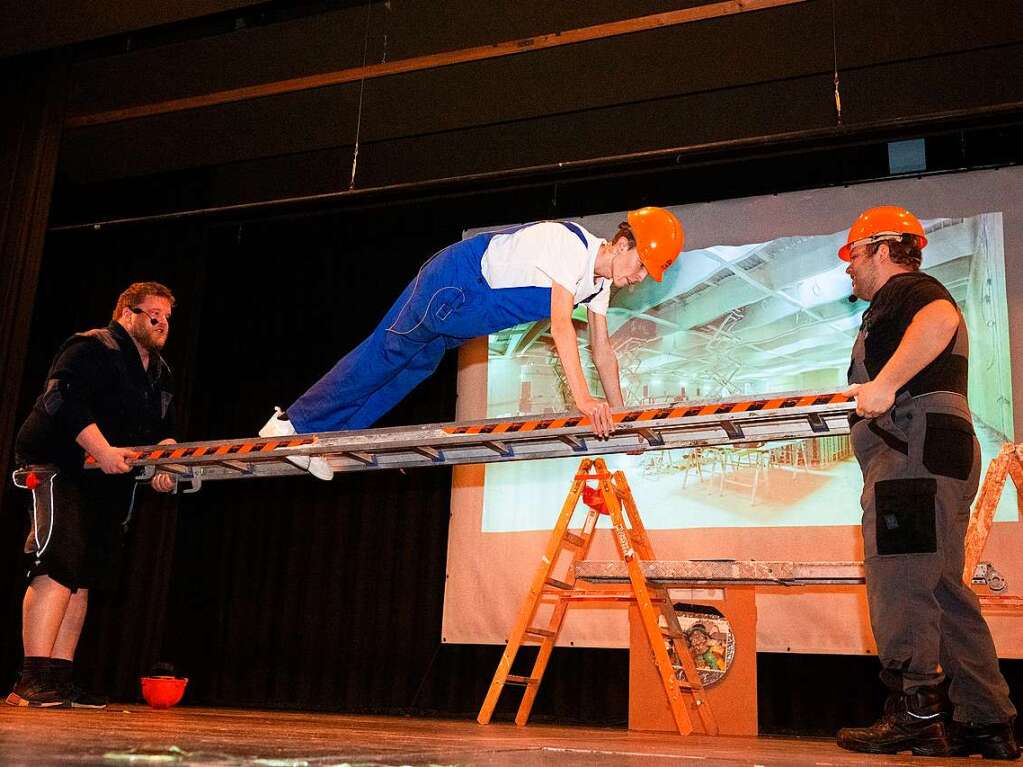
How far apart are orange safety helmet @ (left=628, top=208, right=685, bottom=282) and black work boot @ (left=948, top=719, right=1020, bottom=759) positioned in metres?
1.96

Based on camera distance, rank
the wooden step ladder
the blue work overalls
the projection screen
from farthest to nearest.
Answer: the projection screen
the wooden step ladder
the blue work overalls

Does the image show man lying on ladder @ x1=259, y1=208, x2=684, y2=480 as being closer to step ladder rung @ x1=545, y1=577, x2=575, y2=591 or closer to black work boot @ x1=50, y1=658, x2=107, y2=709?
step ladder rung @ x1=545, y1=577, x2=575, y2=591

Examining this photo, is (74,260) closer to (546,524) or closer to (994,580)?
(546,524)

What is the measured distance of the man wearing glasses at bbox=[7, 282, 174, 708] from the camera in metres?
4.21

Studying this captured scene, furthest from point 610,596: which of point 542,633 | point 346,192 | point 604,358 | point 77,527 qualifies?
point 346,192

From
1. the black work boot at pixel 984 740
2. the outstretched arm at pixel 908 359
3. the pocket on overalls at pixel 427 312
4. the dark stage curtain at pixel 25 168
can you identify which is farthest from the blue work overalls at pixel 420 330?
the dark stage curtain at pixel 25 168

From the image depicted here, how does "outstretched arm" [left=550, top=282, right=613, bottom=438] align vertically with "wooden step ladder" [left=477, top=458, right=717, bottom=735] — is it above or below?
above

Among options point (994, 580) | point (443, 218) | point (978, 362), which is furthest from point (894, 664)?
point (443, 218)

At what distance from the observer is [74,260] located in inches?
342

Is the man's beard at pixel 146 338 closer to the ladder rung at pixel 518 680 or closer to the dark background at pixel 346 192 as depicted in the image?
the dark background at pixel 346 192

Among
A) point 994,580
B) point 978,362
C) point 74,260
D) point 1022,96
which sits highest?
point 1022,96

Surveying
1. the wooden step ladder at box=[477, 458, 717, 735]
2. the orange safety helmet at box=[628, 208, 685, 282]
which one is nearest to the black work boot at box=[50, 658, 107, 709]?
the wooden step ladder at box=[477, 458, 717, 735]

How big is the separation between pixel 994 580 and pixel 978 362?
1.77 meters

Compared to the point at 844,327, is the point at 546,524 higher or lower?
lower
